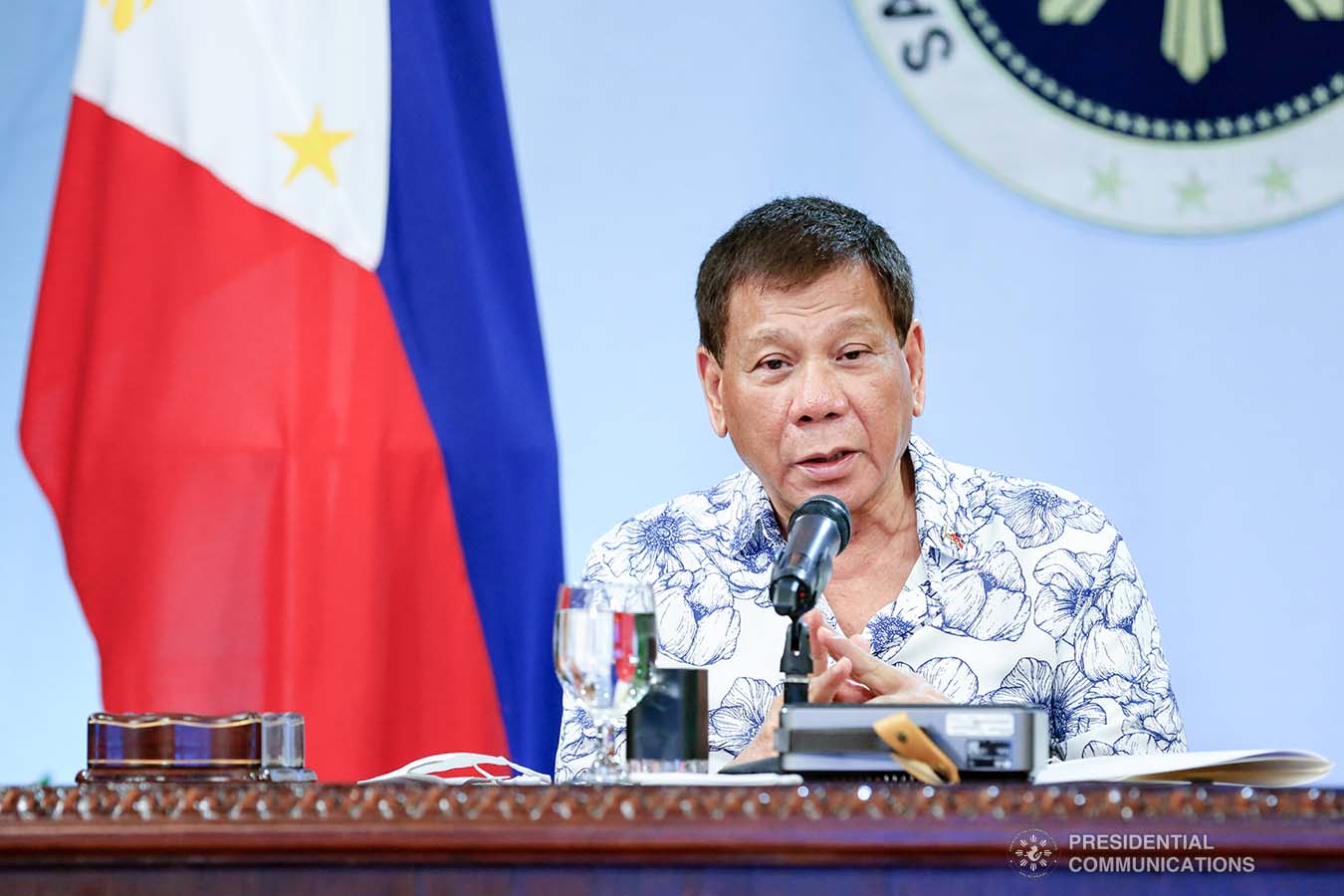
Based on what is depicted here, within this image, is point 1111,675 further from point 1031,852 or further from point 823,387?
point 1031,852

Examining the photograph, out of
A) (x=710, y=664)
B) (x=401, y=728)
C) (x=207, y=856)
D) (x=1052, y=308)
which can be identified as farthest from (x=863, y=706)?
(x=1052, y=308)

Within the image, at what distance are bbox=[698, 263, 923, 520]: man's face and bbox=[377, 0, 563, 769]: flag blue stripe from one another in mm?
702

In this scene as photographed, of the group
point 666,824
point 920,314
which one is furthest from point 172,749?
point 920,314

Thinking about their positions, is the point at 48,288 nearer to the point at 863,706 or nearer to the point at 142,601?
the point at 142,601

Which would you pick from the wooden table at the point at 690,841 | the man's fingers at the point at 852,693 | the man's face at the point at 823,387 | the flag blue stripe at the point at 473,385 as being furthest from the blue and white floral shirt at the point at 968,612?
the wooden table at the point at 690,841

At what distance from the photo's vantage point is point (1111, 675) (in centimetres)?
187

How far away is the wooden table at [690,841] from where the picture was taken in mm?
811

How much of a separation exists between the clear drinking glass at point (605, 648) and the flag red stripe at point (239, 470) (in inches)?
52.0

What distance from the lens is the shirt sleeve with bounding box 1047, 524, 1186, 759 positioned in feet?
5.96

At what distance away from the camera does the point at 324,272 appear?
258 cm

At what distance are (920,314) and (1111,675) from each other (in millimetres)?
1038

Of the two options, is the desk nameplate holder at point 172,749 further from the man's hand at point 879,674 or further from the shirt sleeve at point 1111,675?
the shirt sleeve at point 1111,675

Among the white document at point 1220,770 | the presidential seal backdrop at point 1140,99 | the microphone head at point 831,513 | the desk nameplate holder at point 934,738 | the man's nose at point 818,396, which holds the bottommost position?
the white document at point 1220,770

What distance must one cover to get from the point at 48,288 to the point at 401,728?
3.13 ft
